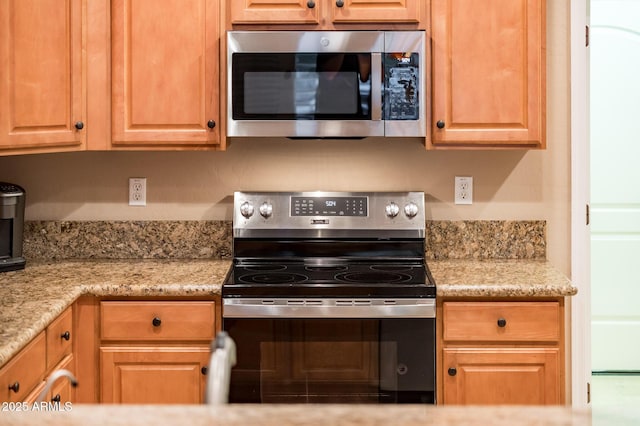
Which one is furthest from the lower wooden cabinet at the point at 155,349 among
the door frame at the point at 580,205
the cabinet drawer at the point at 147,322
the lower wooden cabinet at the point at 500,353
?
the door frame at the point at 580,205

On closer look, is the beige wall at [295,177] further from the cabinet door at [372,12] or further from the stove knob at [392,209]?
the cabinet door at [372,12]

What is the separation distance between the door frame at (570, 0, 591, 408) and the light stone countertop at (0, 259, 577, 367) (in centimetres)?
20

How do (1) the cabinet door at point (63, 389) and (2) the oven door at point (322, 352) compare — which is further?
(2) the oven door at point (322, 352)

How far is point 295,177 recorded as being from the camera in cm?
342

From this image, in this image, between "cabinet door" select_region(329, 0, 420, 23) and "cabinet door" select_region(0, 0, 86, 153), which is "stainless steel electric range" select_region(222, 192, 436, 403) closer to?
"cabinet door" select_region(0, 0, 86, 153)

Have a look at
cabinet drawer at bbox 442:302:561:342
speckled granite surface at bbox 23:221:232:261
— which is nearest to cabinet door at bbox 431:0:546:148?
cabinet drawer at bbox 442:302:561:342

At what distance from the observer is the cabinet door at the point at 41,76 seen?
2703 millimetres

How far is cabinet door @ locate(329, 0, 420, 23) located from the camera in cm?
307

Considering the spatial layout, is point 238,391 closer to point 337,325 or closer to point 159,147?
point 337,325

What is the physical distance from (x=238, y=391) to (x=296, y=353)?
8.8 inches

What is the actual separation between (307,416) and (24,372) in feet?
4.93

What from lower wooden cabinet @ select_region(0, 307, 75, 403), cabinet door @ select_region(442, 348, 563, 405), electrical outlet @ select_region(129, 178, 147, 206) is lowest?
cabinet door @ select_region(442, 348, 563, 405)

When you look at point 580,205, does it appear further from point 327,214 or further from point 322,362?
point 322,362

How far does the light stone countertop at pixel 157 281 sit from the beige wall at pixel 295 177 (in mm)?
213
